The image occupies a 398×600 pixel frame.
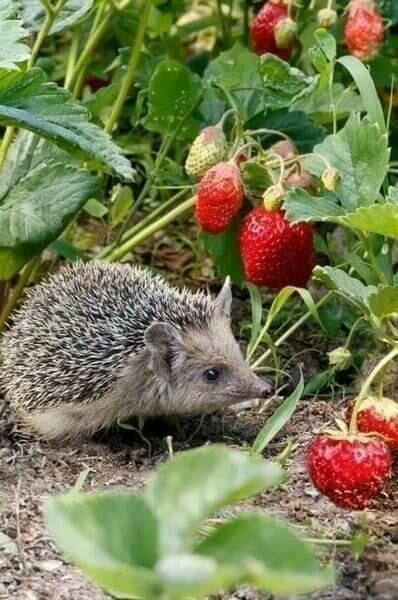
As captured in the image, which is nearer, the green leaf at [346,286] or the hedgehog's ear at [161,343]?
the green leaf at [346,286]

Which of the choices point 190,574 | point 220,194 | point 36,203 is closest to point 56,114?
point 36,203

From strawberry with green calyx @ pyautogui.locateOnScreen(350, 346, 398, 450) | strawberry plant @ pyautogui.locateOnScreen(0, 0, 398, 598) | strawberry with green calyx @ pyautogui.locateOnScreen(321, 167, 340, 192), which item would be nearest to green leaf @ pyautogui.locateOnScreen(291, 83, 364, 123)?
strawberry plant @ pyautogui.locateOnScreen(0, 0, 398, 598)

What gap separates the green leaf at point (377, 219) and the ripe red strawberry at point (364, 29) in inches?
59.0

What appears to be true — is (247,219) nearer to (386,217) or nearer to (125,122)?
(386,217)

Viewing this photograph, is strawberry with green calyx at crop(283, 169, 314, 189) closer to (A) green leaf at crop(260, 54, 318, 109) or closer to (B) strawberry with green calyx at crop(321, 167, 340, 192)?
(B) strawberry with green calyx at crop(321, 167, 340, 192)

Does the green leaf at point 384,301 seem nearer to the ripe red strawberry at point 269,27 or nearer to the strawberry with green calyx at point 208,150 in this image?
the strawberry with green calyx at point 208,150

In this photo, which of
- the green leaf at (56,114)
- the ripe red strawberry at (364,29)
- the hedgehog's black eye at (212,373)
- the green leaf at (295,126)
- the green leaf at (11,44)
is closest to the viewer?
the green leaf at (11,44)

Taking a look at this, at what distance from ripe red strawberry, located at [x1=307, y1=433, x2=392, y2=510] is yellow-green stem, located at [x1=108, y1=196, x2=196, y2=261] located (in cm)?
158

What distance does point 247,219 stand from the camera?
15.4ft

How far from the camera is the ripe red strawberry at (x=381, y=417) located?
3.90 metres

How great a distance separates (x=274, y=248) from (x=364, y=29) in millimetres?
1147

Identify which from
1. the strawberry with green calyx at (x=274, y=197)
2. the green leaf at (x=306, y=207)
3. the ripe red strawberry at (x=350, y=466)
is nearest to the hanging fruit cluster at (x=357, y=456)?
A: the ripe red strawberry at (x=350, y=466)

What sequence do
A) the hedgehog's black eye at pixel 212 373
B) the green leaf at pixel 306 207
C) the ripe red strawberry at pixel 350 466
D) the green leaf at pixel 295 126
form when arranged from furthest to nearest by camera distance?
the green leaf at pixel 295 126
the hedgehog's black eye at pixel 212 373
the green leaf at pixel 306 207
the ripe red strawberry at pixel 350 466

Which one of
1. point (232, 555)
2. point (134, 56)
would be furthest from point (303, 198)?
point (232, 555)
